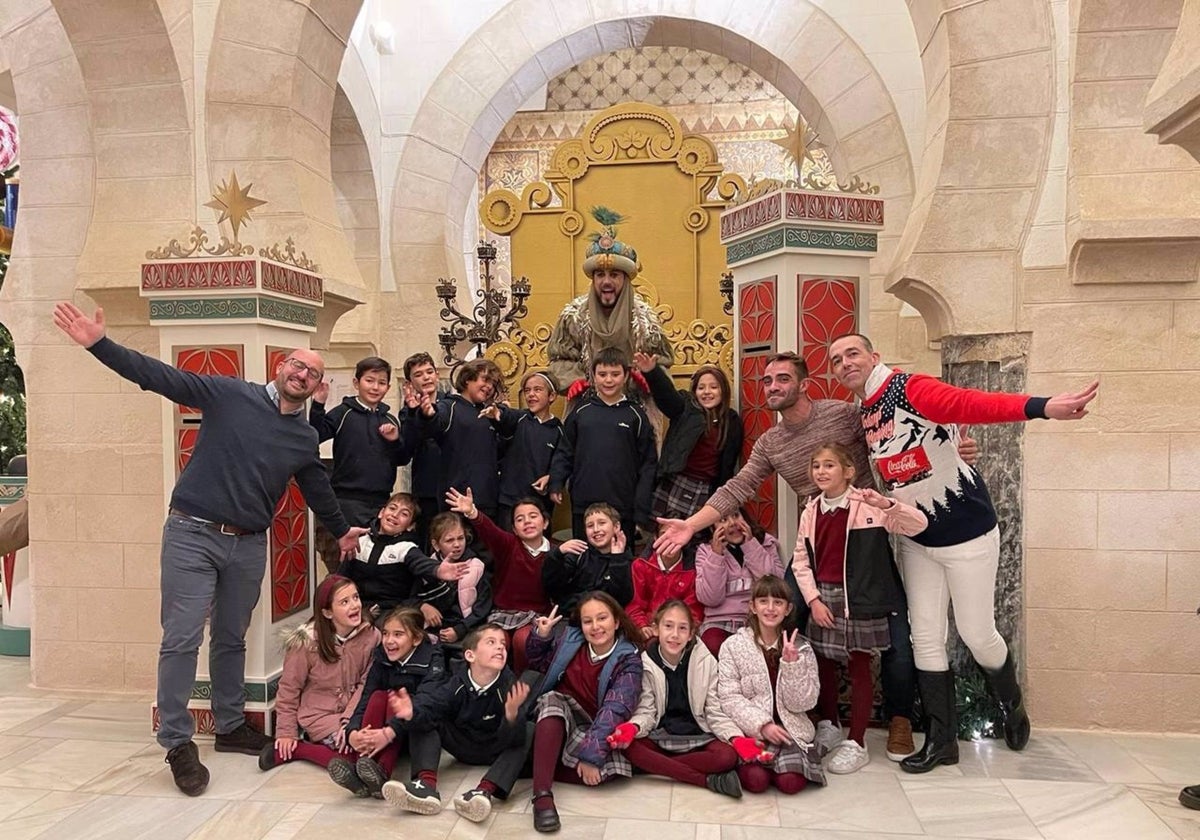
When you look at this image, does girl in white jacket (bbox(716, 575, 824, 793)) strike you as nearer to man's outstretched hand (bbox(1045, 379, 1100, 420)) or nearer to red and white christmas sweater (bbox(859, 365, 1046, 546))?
red and white christmas sweater (bbox(859, 365, 1046, 546))

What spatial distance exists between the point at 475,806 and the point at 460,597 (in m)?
1.14

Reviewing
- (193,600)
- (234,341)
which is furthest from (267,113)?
(193,600)

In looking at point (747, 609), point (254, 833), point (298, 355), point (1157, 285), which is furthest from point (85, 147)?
point (1157, 285)

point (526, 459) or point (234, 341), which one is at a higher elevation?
point (234, 341)

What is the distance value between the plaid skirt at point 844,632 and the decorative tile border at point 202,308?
2.93 meters

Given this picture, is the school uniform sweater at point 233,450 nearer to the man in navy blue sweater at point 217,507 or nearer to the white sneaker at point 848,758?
the man in navy blue sweater at point 217,507

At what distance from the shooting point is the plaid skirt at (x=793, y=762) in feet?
12.1

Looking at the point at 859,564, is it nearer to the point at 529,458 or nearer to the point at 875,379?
the point at 875,379

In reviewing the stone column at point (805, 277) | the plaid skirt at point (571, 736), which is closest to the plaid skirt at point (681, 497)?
the stone column at point (805, 277)

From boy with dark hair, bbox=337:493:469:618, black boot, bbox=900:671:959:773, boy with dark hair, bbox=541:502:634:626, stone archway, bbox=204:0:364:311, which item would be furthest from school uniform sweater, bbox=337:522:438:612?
black boot, bbox=900:671:959:773

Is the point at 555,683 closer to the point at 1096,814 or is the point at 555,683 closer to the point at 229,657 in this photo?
the point at 229,657

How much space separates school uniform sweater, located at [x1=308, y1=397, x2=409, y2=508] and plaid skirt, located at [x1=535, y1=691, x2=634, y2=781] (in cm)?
158

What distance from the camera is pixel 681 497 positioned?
4816 millimetres

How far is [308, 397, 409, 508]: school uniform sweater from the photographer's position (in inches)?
187
